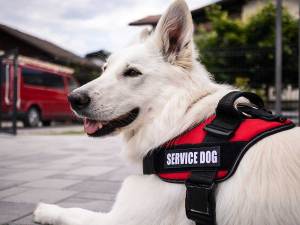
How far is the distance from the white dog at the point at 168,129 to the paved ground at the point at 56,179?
0.81m

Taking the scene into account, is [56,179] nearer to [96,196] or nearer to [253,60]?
[96,196]

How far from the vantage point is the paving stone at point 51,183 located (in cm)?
460

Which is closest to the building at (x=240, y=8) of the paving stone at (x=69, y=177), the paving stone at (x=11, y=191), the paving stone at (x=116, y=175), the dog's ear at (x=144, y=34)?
the paving stone at (x=116, y=175)

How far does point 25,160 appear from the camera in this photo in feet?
22.7

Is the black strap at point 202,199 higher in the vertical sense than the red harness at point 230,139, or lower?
lower

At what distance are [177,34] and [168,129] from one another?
0.64m

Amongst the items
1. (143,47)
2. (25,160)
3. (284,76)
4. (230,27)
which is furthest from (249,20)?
(143,47)

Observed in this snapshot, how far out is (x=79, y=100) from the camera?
247 cm

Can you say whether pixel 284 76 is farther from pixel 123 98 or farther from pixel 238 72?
pixel 123 98

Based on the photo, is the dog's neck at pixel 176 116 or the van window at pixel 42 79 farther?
the van window at pixel 42 79

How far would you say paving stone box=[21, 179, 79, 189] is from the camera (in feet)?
15.1

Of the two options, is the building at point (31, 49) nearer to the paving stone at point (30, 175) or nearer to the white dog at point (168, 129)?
the paving stone at point (30, 175)

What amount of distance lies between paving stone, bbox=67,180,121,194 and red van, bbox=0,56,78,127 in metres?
11.3

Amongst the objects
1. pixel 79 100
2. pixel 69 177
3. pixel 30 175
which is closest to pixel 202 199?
pixel 79 100
